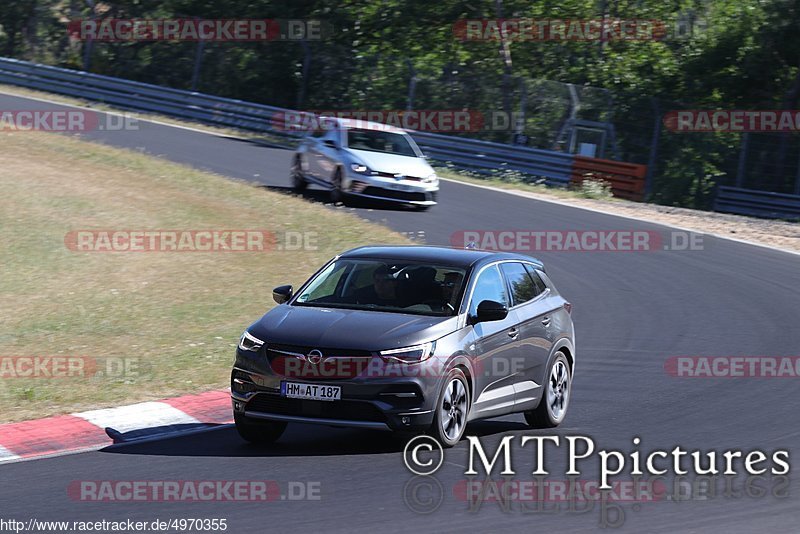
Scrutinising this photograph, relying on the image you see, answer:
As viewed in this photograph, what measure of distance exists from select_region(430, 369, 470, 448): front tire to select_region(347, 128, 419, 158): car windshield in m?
15.4

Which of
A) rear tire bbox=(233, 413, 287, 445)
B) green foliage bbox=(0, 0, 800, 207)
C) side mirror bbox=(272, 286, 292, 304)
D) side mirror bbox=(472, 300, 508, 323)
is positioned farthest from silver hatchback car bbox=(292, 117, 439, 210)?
rear tire bbox=(233, 413, 287, 445)

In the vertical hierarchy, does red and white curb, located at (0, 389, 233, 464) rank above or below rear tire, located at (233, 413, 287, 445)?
below

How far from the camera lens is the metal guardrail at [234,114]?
31.6 metres

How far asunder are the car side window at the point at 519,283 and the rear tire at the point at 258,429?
2.45 m

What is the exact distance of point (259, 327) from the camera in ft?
31.6

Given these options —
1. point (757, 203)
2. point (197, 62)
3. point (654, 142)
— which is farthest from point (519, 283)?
point (197, 62)

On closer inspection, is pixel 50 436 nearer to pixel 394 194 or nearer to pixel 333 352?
pixel 333 352

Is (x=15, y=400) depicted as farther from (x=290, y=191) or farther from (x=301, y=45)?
(x=301, y=45)

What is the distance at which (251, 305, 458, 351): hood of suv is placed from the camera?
363 inches

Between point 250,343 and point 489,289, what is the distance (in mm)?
2229

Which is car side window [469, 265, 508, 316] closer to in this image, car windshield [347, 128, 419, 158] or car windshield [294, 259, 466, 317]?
car windshield [294, 259, 466, 317]

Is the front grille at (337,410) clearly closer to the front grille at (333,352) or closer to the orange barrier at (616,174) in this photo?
the front grille at (333,352)

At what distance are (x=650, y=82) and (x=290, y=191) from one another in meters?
17.4

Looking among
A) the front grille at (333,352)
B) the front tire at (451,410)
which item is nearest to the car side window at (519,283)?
the front tire at (451,410)
